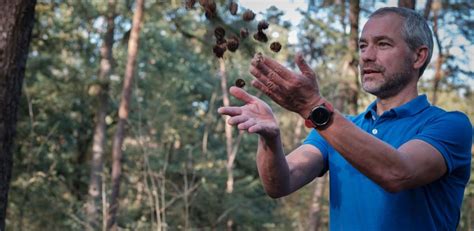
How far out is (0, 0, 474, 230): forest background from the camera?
38.3 ft

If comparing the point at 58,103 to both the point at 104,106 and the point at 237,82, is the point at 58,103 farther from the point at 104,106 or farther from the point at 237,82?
the point at 237,82

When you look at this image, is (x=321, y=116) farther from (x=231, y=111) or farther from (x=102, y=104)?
(x=102, y=104)

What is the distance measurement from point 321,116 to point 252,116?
240 millimetres

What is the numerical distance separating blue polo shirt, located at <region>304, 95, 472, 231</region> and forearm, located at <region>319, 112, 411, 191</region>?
226mm

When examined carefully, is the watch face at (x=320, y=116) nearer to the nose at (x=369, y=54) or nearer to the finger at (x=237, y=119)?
the finger at (x=237, y=119)

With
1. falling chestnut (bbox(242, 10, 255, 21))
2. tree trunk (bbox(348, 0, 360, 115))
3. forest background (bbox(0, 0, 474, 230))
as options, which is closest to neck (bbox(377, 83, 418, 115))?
falling chestnut (bbox(242, 10, 255, 21))

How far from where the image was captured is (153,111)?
1880 centimetres

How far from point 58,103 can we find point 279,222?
290 inches

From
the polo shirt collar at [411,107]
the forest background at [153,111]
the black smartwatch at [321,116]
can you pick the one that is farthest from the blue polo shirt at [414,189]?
the forest background at [153,111]

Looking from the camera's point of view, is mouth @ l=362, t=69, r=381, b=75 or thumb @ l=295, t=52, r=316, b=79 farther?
mouth @ l=362, t=69, r=381, b=75

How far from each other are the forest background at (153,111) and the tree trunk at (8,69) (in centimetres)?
456

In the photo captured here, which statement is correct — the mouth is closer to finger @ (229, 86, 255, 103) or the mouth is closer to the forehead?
the forehead

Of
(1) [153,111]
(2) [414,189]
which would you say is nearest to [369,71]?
(2) [414,189]

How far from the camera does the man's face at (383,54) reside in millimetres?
2350
